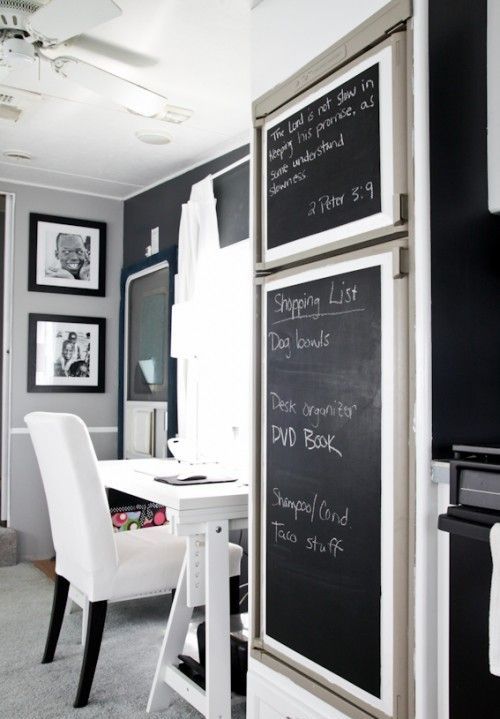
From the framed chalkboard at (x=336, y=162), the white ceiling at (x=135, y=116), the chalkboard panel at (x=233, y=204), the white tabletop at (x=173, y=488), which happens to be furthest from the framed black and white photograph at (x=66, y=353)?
the framed chalkboard at (x=336, y=162)

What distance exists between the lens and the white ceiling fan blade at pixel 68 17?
6.70 ft

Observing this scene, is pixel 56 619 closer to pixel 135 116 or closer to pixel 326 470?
pixel 326 470

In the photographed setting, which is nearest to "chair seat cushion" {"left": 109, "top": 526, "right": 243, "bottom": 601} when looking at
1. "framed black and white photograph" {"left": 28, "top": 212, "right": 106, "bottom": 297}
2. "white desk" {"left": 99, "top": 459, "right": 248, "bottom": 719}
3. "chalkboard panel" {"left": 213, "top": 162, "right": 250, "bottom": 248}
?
"white desk" {"left": 99, "top": 459, "right": 248, "bottom": 719}

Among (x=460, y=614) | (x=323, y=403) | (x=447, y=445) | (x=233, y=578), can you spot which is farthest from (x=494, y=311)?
(x=233, y=578)

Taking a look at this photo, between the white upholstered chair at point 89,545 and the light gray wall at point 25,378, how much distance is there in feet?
6.00

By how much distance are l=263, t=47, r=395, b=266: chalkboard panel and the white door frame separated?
2.83 meters

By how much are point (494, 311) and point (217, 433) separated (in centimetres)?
210

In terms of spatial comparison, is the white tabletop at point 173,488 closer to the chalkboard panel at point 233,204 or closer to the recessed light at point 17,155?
the chalkboard panel at point 233,204

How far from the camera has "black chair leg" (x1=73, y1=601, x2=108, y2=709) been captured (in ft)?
8.10

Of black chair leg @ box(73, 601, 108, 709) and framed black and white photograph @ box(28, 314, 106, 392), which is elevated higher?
framed black and white photograph @ box(28, 314, 106, 392)

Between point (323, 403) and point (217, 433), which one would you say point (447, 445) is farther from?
point (217, 433)

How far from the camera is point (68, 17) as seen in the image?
2123mm

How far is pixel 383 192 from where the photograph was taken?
5.61ft

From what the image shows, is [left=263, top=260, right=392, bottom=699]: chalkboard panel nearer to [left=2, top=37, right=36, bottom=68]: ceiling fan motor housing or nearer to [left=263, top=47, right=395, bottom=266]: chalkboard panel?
[left=263, top=47, right=395, bottom=266]: chalkboard panel
